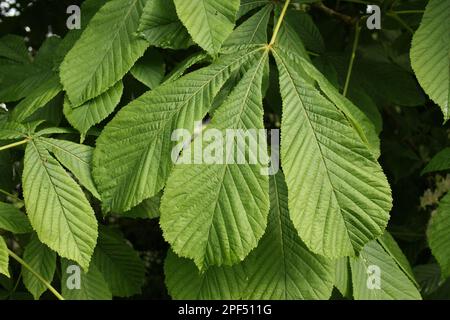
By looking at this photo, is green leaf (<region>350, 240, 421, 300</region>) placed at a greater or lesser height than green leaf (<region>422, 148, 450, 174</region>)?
lesser

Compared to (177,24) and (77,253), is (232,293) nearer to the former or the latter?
(77,253)

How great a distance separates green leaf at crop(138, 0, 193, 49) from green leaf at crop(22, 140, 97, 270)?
288mm

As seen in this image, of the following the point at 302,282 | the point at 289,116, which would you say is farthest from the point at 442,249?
the point at 289,116

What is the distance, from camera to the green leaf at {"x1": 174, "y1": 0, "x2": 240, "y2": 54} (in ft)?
3.00

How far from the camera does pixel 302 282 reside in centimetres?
94

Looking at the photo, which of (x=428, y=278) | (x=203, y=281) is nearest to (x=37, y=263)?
(x=203, y=281)

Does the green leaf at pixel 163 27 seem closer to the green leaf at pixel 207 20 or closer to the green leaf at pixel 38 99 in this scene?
the green leaf at pixel 207 20

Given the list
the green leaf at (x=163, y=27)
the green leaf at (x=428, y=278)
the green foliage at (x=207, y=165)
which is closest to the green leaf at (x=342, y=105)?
the green foliage at (x=207, y=165)

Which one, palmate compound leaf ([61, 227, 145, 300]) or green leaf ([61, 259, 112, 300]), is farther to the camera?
palmate compound leaf ([61, 227, 145, 300])

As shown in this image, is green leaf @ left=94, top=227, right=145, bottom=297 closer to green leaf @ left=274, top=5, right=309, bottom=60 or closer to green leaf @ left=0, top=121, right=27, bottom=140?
green leaf @ left=0, top=121, right=27, bottom=140

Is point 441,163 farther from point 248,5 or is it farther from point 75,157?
point 75,157

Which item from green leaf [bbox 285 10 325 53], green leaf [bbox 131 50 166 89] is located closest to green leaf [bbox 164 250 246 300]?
green leaf [bbox 131 50 166 89]

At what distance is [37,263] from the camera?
1.10 metres

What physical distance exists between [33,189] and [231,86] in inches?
15.1
